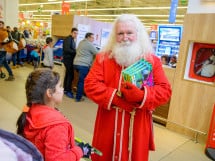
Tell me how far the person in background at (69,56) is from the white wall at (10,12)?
5.59m

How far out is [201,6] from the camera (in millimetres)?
3422

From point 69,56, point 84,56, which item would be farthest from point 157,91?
point 69,56

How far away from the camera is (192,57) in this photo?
11.4 ft

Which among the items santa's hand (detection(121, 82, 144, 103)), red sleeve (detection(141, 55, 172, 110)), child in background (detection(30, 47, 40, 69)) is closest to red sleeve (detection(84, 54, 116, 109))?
santa's hand (detection(121, 82, 144, 103))

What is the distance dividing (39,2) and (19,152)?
19.5 m

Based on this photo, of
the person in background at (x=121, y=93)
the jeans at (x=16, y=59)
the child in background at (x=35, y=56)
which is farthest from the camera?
the child in background at (x=35, y=56)

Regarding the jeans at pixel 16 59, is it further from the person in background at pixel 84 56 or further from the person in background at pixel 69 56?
the person in background at pixel 84 56

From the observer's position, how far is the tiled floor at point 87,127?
2992 millimetres

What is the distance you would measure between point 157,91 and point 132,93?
192 millimetres

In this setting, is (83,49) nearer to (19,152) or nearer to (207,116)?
(207,116)

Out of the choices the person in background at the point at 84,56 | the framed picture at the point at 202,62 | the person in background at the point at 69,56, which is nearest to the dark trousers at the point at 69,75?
the person in background at the point at 69,56

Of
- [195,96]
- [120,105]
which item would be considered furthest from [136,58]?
[195,96]

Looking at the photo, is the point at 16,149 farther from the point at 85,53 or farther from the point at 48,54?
the point at 48,54

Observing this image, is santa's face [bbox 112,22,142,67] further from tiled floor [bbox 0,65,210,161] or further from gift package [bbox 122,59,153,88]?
tiled floor [bbox 0,65,210,161]
